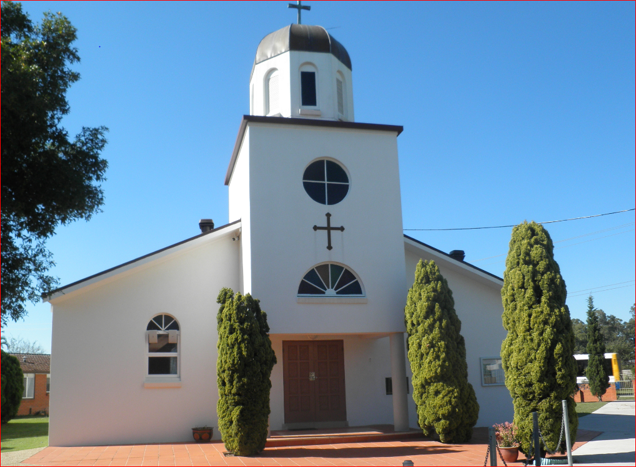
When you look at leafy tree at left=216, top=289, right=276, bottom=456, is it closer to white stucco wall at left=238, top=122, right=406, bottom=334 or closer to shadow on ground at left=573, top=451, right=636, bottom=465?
white stucco wall at left=238, top=122, right=406, bottom=334

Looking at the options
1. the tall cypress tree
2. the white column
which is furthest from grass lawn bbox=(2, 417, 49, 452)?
the tall cypress tree

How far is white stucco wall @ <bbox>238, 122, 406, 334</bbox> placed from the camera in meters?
15.0

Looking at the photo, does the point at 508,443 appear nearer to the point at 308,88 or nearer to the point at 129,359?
the point at 129,359

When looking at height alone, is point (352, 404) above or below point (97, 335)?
below

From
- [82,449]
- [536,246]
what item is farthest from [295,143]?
[82,449]

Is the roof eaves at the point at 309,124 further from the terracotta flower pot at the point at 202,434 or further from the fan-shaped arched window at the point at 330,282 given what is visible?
the terracotta flower pot at the point at 202,434

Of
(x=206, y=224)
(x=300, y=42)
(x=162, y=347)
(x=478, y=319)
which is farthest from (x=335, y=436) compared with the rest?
(x=300, y=42)

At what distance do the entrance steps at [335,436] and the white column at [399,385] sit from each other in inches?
11.5

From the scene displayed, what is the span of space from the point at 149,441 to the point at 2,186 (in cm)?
804

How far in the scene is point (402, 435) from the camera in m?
14.7

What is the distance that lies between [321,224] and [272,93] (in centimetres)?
473

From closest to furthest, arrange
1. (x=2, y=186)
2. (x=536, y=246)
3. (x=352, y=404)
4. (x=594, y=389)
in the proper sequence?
(x=2, y=186), (x=536, y=246), (x=352, y=404), (x=594, y=389)

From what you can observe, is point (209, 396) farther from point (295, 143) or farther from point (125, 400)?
point (295, 143)

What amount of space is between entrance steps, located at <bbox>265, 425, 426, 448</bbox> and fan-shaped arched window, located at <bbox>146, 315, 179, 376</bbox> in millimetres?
3287
